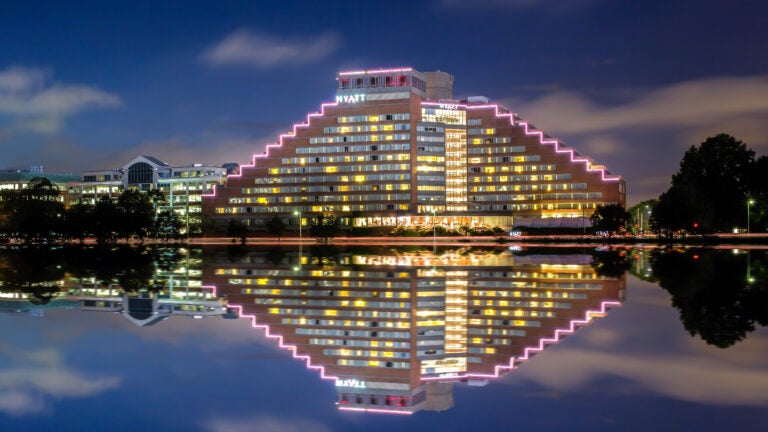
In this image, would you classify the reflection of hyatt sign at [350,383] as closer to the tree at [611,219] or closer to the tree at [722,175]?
the tree at [611,219]

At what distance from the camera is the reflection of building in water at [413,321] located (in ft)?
59.9

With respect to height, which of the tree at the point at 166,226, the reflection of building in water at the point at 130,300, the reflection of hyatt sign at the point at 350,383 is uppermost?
the tree at the point at 166,226

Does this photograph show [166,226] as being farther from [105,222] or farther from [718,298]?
[718,298]

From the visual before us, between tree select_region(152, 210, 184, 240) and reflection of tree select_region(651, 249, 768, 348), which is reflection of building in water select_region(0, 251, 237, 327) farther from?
tree select_region(152, 210, 184, 240)

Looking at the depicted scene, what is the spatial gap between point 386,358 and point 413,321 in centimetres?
665

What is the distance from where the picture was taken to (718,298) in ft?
107

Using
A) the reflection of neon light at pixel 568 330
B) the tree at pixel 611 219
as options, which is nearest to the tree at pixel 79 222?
the tree at pixel 611 219

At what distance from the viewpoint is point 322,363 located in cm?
1950

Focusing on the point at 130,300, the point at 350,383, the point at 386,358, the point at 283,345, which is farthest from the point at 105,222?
the point at 350,383

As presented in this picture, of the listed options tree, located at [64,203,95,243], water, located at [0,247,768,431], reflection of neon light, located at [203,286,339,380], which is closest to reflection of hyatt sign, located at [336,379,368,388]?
water, located at [0,247,768,431]

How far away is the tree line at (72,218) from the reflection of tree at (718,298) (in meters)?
123

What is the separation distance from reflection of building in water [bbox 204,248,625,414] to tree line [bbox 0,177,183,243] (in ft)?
362

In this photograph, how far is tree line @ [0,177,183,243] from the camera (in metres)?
148

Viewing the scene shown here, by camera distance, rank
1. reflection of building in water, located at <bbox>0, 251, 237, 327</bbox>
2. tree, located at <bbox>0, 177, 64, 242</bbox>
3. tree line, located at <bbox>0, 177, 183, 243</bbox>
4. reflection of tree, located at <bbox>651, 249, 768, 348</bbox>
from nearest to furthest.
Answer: reflection of tree, located at <bbox>651, 249, 768, 348</bbox> → reflection of building in water, located at <bbox>0, 251, 237, 327</bbox> → tree line, located at <bbox>0, 177, 183, 243</bbox> → tree, located at <bbox>0, 177, 64, 242</bbox>
